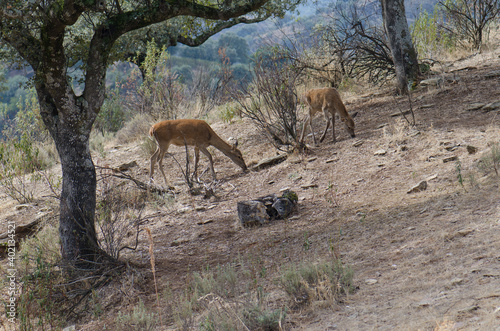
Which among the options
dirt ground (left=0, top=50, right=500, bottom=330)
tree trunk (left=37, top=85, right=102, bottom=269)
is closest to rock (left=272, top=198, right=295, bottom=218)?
dirt ground (left=0, top=50, right=500, bottom=330)

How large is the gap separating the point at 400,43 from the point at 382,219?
7.09 meters

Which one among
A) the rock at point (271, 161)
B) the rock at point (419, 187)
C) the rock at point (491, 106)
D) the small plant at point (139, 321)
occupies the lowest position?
the small plant at point (139, 321)

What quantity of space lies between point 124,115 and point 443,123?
1415 cm

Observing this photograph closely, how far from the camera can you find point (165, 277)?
213 inches

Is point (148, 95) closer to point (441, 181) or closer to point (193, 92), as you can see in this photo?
point (193, 92)

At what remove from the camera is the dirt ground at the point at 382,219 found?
3.49 meters

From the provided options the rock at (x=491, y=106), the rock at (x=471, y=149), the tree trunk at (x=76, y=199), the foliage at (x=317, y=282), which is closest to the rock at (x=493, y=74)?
the rock at (x=491, y=106)

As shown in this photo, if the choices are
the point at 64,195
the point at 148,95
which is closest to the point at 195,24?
the point at 64,195

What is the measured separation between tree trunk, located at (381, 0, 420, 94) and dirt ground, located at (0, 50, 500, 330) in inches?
19.3

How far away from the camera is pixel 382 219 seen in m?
5.49

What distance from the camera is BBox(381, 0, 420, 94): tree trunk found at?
11.1m

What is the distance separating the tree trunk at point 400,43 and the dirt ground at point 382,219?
0.49 m

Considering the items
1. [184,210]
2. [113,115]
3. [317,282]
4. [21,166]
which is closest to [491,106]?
[184,210]

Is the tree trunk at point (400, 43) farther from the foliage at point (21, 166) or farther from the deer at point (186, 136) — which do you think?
the foliage at point (21, 166)
